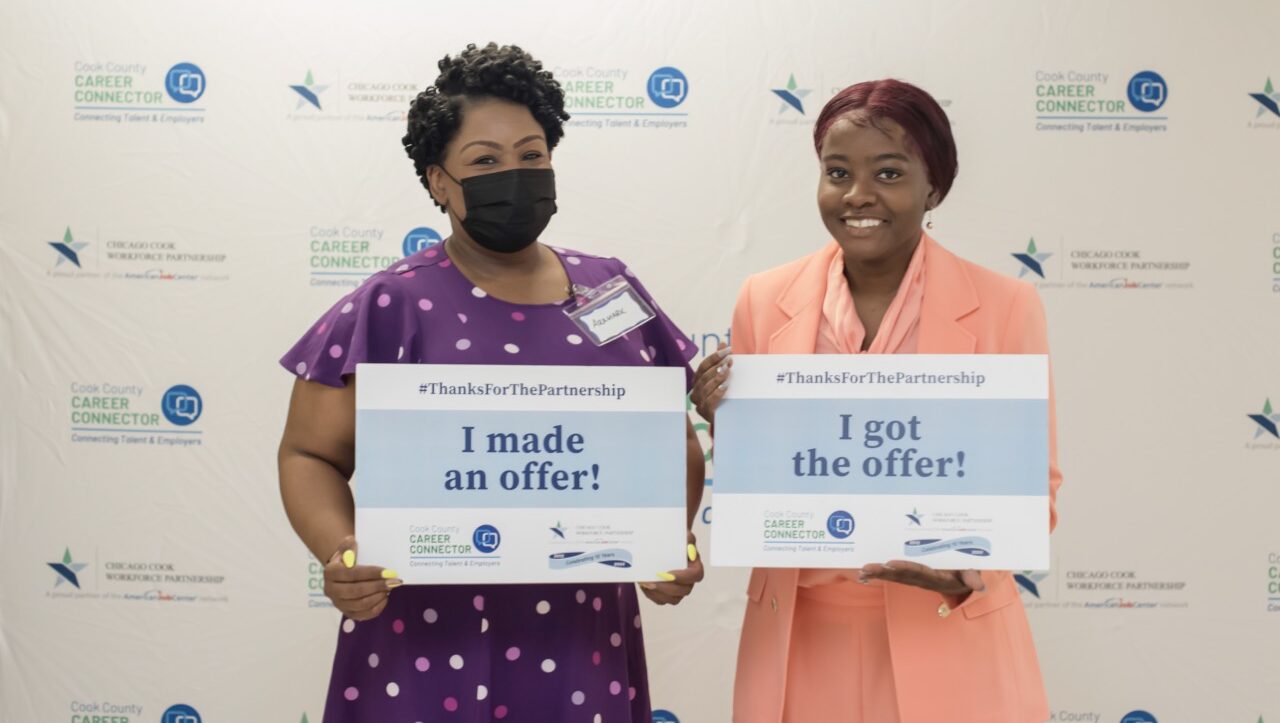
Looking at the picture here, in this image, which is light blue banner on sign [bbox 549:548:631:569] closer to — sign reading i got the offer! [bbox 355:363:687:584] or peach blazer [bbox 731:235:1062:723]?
sign reading i got the offer! [bbox 355:363:687:584]

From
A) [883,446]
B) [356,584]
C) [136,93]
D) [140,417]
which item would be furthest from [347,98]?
[883,446]

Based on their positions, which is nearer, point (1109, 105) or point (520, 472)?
point (520, 472)

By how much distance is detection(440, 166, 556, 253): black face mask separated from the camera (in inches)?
74.0

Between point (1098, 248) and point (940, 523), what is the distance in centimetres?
192

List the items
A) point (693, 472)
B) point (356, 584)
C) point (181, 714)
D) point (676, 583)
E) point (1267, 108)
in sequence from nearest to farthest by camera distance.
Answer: point (356, 584)
point (676, 583)
point (693, 472)
point (1267, 108)
point (181, 714)

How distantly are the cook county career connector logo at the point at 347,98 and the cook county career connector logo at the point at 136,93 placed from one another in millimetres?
292

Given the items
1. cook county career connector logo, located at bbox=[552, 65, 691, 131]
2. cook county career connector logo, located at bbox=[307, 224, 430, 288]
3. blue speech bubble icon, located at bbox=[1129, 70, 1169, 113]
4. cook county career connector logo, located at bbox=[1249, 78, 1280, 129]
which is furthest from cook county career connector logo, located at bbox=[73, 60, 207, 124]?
cook county career connector logo, located at bbox=[1249, 78, 1280, 129]

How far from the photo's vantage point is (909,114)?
6.23 feet

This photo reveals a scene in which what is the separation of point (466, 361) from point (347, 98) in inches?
73.9

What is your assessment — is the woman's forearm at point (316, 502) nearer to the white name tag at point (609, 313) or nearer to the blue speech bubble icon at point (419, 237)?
the white name tag at point (609, 313)

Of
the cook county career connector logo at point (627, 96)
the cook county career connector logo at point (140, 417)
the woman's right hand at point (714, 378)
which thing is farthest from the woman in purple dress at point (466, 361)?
the cook county career connector logo at point (140, 417)

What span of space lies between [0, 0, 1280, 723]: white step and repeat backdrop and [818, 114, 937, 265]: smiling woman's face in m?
1.50

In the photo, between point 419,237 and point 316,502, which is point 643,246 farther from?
point 316,502

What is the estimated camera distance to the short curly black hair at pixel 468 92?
6.22 ft
